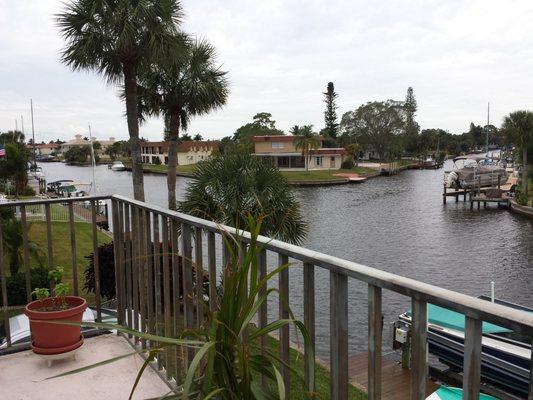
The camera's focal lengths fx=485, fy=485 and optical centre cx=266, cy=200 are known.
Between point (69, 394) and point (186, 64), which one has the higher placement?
point (186, 64)

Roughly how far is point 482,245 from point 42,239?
60.0ft

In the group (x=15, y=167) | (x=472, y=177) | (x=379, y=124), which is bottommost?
(x=472, y=177)

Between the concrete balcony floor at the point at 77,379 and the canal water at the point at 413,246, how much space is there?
332 cm

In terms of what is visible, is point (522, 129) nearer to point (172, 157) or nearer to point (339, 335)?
point (172, 157)

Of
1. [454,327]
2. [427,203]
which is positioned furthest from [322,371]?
[427,203]

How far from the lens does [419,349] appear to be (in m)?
→ 1.12

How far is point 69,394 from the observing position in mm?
2537

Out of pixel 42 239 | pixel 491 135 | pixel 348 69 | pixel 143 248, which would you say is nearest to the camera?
pixel 143 248

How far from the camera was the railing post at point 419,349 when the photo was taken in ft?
3.66

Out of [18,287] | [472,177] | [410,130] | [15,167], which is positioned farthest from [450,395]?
[410,130]

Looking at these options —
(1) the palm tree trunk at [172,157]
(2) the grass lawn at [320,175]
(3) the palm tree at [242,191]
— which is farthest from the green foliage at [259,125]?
(3) the palm tree at [242,191]

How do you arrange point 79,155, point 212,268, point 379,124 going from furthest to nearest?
point 79,155
point 379,124
point 212,268

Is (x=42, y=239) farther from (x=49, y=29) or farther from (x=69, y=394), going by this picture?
(x=69, y=394)

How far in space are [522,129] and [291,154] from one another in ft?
103
